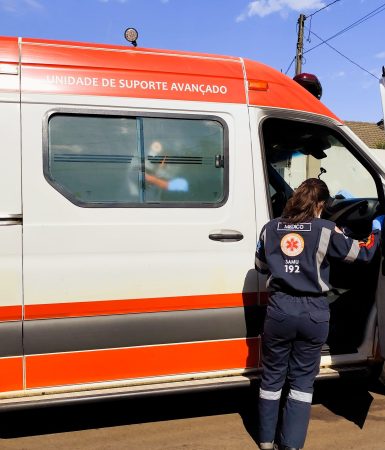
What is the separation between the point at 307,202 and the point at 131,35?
164 cm

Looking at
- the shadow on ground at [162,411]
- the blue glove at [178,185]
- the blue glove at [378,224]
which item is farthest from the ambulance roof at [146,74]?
the shadow on ground at [162,411]

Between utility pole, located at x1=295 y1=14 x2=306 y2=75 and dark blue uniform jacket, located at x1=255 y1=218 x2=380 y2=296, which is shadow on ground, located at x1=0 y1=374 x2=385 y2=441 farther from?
A: utility pole, located at x1=295 y1=14 x2=306 y2=75

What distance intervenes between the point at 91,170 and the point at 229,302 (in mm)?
1199

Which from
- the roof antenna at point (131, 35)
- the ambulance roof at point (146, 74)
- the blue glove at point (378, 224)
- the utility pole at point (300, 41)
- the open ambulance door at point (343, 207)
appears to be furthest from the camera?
the utility pole at point (300, 41)

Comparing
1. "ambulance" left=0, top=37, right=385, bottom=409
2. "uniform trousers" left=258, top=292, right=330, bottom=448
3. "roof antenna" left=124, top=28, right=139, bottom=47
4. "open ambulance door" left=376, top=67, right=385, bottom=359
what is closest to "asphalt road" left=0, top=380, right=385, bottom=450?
"uniform trousers" left=258, top=292, right=330, bottom=448

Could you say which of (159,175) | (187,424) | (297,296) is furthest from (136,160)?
(187,424)

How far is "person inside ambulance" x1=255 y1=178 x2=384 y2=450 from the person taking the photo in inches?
109

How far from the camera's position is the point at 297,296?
2.80 m

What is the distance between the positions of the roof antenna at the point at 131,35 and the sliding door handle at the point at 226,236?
139 cm

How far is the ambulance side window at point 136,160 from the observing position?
2846 mm

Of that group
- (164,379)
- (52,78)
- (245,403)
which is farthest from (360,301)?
(52,78)

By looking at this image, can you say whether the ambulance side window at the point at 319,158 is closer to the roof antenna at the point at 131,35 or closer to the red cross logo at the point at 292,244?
the red cross logo at the point at 292,244

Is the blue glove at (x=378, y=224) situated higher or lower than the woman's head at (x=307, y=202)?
lower

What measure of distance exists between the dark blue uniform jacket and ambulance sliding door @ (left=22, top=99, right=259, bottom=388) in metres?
0.29
